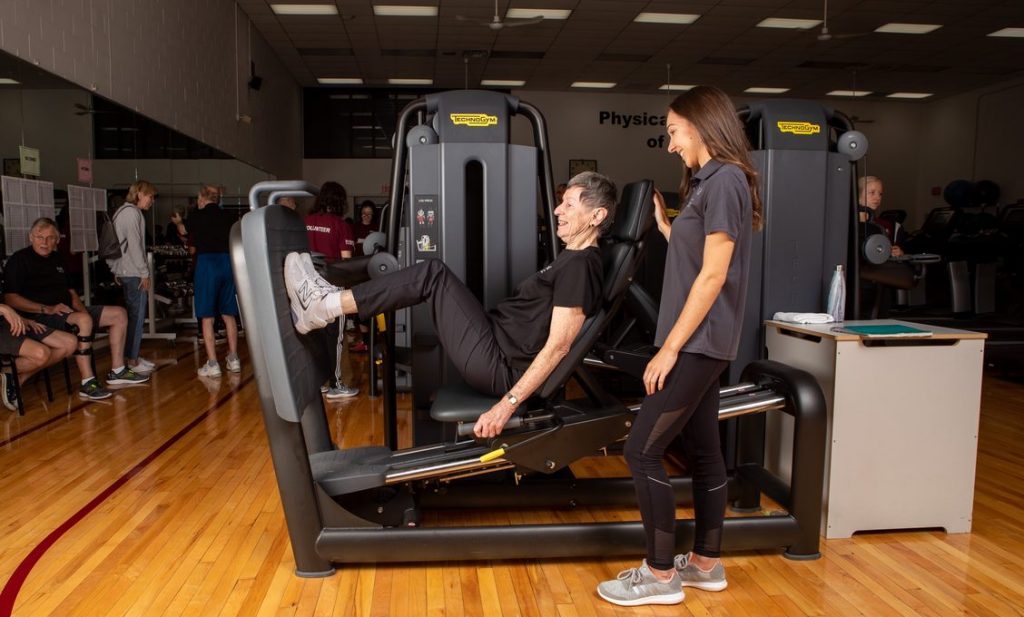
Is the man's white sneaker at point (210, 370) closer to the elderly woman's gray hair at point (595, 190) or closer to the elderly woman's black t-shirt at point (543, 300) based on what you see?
the elderly woman's black t-shirt at point (543, 300)

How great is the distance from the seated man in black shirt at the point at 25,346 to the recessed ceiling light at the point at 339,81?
9.15 metres

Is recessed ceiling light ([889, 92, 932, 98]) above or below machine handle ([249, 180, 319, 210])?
above

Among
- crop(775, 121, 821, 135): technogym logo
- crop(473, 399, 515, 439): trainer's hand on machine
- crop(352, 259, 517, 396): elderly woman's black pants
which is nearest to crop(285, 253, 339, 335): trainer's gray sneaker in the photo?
crop(352, 259, 517, 396): elderly woman's black pants

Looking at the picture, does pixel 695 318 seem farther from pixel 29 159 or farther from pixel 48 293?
pixel 29 159

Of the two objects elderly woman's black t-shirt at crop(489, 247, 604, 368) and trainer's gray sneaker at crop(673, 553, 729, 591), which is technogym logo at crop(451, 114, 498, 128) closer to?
elderly woman's black t-shirt at crop(489, 247, 604, 368)

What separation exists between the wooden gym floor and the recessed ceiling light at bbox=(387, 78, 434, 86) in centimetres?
1021

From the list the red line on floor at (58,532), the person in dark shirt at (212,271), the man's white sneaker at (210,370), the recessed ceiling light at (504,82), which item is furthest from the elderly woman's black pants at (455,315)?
the recessed ceiling light at (504,82)

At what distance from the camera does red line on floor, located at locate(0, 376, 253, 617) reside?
2.28 m

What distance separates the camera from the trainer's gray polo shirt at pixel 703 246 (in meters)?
2.03

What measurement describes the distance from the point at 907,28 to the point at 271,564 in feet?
33.2

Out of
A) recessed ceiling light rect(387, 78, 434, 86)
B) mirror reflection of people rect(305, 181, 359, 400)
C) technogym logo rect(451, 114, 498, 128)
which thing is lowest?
mirror reflection of people rect(305, 181, 359, 400)

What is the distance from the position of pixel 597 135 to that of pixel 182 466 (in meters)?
11.5

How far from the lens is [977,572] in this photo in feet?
8.16

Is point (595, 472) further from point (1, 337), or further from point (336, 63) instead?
point (336, 63)
